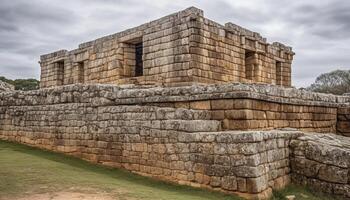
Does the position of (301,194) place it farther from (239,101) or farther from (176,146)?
(176,146)

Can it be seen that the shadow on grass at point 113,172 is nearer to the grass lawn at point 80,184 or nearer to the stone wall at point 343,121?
the grass lawn at point 80,184

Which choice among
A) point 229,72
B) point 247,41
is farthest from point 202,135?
point 247,41

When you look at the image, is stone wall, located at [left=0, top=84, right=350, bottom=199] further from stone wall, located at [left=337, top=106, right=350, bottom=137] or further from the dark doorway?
the dark doorway

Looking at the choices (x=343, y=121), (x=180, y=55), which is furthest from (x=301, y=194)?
(x=180, y=55)

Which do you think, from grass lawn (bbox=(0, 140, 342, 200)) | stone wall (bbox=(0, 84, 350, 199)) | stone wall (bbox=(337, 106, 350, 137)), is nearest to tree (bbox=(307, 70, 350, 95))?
stone wall (bbox=(337, 106, 350, 137))

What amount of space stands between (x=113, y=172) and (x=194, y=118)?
267 cm

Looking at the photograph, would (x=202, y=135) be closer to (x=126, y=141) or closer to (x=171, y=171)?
(x=171, y=171)

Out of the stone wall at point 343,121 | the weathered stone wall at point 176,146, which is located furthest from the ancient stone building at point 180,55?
the stone wall at point 343,121

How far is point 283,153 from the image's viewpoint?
857 cm

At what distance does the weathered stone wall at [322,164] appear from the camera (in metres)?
7.87

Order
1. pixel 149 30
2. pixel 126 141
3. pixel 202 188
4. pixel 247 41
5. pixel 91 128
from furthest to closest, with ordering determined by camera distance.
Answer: pixel 247 41 < pixel 149 30 < pixel 91 128 < pixel 126 141 < pixel 202 188

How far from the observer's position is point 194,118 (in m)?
8.55

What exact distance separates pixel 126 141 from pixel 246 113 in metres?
3.26

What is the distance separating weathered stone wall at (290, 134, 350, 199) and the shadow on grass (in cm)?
220
